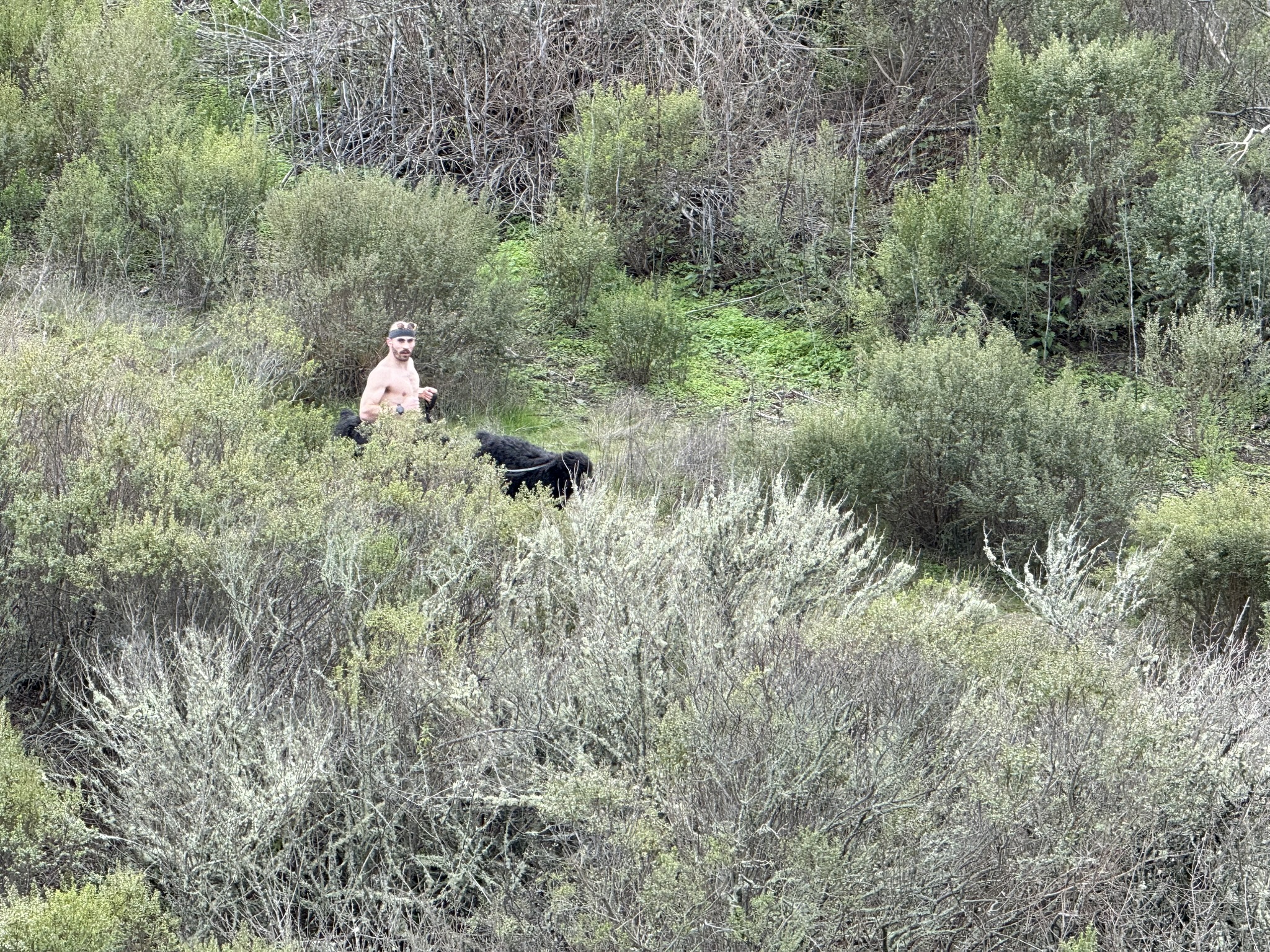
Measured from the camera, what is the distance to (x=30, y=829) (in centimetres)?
417

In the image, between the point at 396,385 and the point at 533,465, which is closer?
the point at 533,465

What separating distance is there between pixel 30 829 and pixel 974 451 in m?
6.57

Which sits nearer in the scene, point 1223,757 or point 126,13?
point 1223,757

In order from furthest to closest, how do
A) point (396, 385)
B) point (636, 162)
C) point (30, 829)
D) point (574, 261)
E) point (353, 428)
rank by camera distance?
point (636, 162)
point (574, 261)
point (396, 385)
point (353, 428)
point (30, 829)

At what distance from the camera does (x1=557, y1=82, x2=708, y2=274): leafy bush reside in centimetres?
1376

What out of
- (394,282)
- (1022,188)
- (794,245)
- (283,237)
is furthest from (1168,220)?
(283,237)

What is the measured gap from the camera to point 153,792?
14.2 ft

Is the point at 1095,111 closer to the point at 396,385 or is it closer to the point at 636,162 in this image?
the point at 636,162

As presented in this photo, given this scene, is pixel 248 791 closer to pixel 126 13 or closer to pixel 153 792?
pixel 153 792

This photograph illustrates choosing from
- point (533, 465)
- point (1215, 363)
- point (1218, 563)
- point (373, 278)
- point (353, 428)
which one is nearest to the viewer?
point (1218, 563)

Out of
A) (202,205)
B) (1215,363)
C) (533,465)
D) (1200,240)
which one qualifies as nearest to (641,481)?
(533,465)

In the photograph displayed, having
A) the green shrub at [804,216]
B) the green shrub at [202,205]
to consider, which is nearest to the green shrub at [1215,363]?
the green shrub at [804,216]

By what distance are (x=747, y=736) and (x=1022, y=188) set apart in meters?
9.40

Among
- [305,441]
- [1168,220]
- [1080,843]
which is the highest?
[1168,220]
